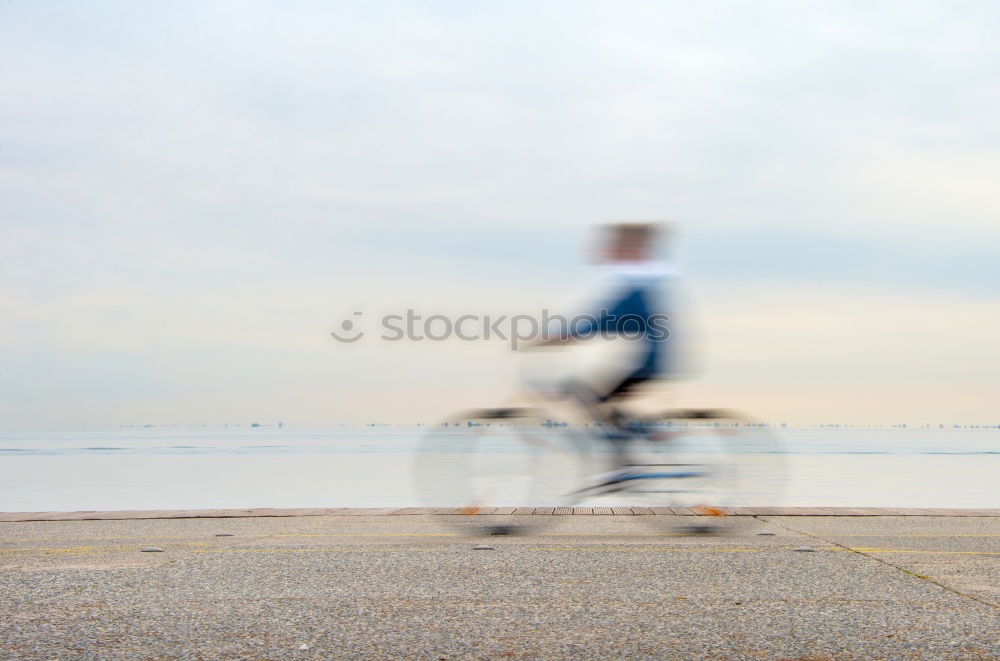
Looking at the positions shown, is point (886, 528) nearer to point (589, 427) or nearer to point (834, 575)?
point (834, 575)

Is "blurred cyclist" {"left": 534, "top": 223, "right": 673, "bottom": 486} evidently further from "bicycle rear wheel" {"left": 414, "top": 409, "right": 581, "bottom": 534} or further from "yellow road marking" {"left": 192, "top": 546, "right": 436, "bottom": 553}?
"yellow road marking" {"left": 192, "top": 546, "right": 436, "bottom": 553}

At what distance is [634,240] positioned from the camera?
4820 millimetres

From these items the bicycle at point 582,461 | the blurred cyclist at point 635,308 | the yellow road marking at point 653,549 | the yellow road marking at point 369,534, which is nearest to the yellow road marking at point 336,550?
the yellow road marking at point 369,534

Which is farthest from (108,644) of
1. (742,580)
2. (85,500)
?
(85,500)

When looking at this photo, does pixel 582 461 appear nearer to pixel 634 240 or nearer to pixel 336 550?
pixel 634 240

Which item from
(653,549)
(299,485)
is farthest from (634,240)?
(299,485)

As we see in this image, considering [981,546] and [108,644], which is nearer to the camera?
[108,644]

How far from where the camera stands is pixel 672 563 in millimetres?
8070

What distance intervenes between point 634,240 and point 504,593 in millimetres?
2952

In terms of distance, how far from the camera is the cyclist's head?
4.81 m

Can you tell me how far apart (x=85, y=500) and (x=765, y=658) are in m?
18.5

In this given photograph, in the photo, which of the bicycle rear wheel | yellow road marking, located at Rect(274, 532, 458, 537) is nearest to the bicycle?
the bicycle rear wheel

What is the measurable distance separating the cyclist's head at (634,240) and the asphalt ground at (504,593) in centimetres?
190

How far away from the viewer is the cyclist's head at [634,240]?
189 inches
